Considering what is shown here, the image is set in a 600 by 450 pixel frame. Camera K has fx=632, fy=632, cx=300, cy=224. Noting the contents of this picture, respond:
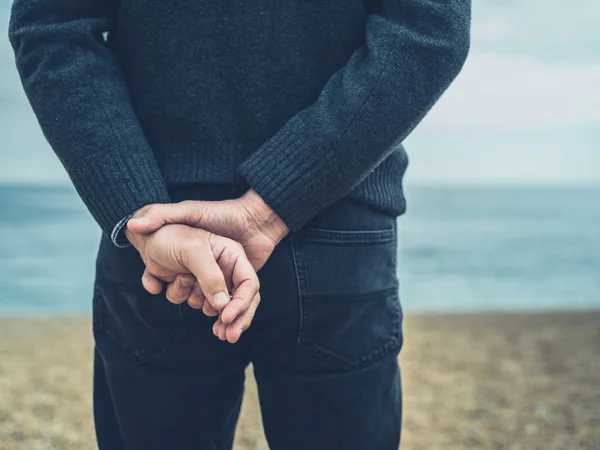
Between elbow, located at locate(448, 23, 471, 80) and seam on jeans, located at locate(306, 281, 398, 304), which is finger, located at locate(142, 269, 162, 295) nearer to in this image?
seam on jeans, located at locate(306, 281, 398, 304)

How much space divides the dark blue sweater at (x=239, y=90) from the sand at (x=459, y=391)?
202 cm

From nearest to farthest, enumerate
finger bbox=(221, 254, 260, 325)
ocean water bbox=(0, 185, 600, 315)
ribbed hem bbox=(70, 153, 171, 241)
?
finger bbox=(221, 254, 260, 325), ribbed hem bbox=(70, 153, 171, 241), ocean water bbox=(0, 185, 600, 315)

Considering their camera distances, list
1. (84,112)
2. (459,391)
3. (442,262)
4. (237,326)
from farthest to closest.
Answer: (442,262) → (459,391) → (84,112) → (237,326)

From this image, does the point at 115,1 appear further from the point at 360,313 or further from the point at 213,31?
the point at 360,313

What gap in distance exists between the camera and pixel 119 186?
3.45ft

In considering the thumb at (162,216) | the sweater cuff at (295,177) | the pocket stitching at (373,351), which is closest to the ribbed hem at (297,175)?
the sweater cuff at (295,177)

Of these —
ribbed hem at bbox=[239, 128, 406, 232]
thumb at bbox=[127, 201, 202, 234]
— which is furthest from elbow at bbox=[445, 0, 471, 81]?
Answer: thumb at bbox=[127, 201, 202, 234]

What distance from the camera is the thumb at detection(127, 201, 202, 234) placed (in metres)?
1.00

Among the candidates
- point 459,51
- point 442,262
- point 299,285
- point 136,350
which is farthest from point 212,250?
point 442,262

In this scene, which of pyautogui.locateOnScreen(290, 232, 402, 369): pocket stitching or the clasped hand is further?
pyautogui.locateOnScreen(290, 232, 402, 369): pocket stitching

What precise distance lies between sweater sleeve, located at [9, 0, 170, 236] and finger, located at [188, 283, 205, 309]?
0.16 m

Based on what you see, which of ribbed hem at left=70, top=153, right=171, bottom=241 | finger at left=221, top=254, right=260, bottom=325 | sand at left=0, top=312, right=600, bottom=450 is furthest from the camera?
sand at left=0, top=312, right=600, bottom=450

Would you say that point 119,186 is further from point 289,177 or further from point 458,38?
point 458,38

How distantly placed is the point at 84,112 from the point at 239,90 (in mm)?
264
